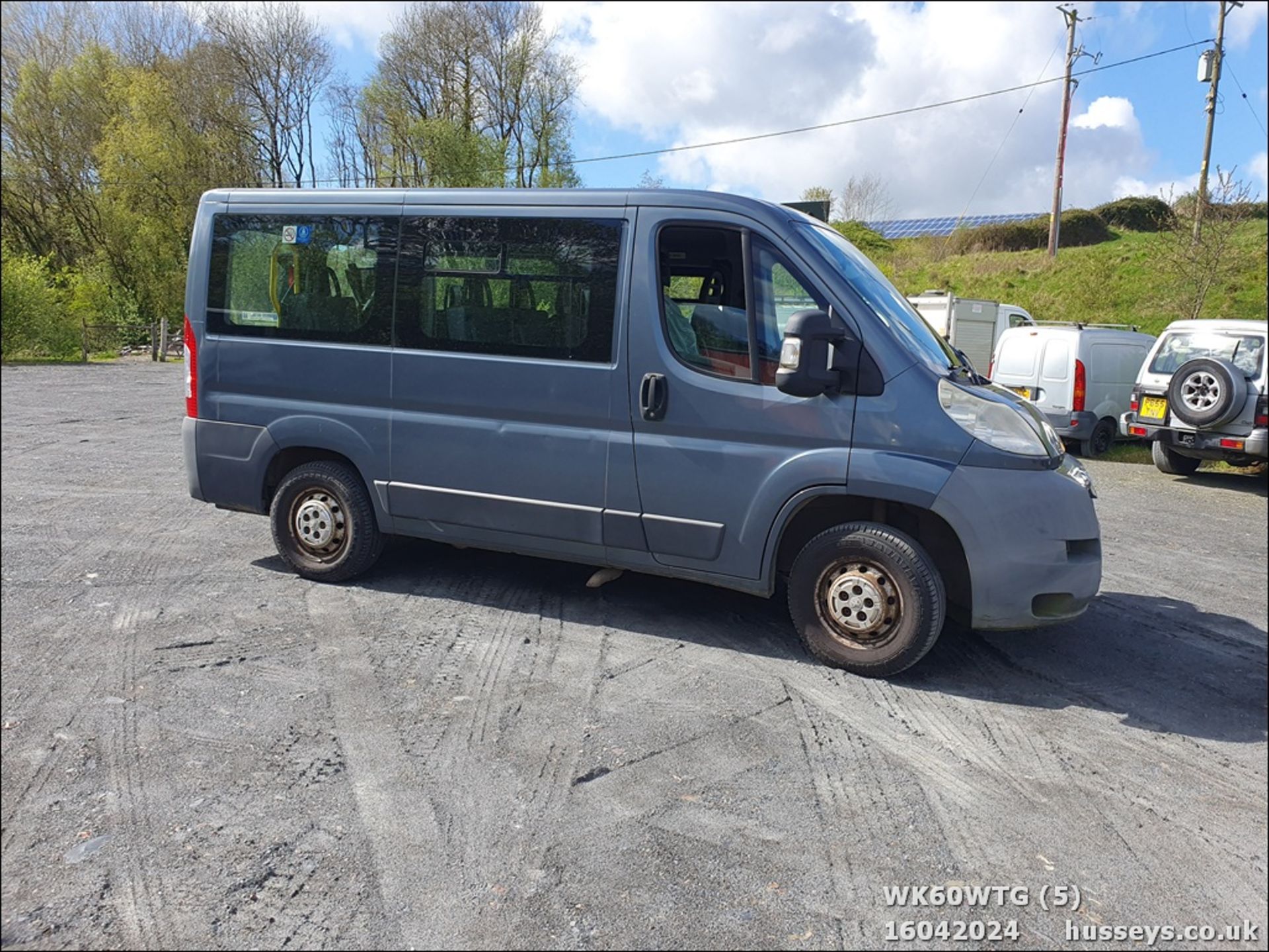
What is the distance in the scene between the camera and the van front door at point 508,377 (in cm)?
503

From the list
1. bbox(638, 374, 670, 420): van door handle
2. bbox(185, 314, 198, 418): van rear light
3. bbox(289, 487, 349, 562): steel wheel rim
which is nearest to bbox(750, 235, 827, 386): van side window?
bbox(638, 374, 670, 420): van door handle

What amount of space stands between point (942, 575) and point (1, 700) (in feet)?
13.5

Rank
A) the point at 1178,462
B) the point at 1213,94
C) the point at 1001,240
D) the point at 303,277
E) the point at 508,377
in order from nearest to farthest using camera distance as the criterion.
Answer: the point at 1213,94
the point at 1178,462
the point at 508,377
the point at 303,277
the point at 1001,240

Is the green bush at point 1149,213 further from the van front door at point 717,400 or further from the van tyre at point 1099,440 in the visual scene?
the van tyre at point 1099,440

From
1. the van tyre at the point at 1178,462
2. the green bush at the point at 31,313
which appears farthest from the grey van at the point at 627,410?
the green bush at the point at 31,313

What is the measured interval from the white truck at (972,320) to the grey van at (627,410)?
17792 millimetres

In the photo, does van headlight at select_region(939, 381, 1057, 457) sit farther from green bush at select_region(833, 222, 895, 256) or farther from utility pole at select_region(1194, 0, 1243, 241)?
green bush at select_region(833, 222, 895, 256)

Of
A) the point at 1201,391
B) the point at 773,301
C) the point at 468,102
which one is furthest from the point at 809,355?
the point at 468,102

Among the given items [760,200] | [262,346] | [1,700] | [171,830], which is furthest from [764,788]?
[262,346]

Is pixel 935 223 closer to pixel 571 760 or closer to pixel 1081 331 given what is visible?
pixel 571 760

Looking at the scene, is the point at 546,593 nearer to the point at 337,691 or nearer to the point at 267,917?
the point at 337,691

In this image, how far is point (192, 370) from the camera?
5.93 m

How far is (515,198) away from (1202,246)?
4.09 metres

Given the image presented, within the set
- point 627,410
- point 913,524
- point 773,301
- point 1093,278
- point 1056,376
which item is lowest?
point 913,524
